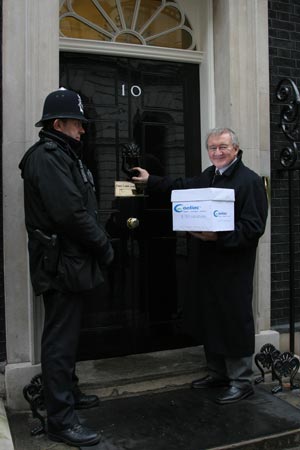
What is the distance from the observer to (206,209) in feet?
11.3

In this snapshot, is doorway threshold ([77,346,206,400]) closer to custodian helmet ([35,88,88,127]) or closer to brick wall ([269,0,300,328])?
brick wall ([269,0,300,328])

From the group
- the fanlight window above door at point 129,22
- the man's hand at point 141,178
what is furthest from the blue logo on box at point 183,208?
the fanlight window above door at point 129,22

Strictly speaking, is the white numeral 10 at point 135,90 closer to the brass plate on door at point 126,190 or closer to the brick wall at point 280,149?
the brass plate on door at point 126,190

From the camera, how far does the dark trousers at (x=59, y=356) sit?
121 inches

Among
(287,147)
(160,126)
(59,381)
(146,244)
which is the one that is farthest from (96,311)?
(287,147)

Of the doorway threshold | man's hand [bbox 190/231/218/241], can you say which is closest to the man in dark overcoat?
man's hand [bbox 190/231/218/241]

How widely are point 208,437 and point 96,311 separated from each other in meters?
1.57

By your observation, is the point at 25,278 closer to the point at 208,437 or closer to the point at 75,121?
the point at 75,121

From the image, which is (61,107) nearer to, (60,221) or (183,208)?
(60,221)

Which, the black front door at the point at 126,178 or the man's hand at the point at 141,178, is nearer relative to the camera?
the man's hand at the point at 141,178

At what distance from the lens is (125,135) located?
446cm

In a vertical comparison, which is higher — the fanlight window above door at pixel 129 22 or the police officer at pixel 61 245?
the fanlight window above door at pixel 129 22

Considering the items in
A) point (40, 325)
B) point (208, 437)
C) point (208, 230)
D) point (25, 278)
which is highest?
point (208, 230)

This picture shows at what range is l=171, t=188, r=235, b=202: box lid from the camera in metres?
3.41
